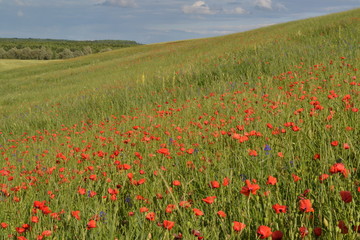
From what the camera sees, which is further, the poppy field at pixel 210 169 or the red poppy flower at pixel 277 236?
the poppy field at pixel 210 169

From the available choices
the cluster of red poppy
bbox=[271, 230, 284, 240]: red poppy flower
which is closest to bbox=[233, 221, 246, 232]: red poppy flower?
the cluster of red poppy

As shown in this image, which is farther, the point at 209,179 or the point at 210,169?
the point at 210,169

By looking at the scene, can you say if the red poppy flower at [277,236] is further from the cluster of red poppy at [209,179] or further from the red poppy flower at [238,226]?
the red poppy flower at [238,226]

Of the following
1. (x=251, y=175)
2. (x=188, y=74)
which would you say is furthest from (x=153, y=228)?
(x=188, y=74)

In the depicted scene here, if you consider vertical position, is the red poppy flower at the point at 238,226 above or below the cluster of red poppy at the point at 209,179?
above

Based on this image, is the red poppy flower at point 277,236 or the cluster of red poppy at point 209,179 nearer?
the red poppy flower at point 277,236

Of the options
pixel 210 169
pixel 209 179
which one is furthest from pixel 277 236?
pixel 210 169

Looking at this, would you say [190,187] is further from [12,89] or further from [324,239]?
[12,89]

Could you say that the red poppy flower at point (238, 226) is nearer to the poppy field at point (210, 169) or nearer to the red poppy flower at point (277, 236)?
the poppy field at point (210, 169)

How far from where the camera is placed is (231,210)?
6.01ft

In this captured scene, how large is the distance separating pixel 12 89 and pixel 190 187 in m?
23.3

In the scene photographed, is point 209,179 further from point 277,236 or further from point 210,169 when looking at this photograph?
point 277,236

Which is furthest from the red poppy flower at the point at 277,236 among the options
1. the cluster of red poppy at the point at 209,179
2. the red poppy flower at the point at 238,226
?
the red poppy flower at the point at 238,226

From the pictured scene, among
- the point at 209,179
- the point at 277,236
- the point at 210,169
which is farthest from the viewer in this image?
the point at 210,169
